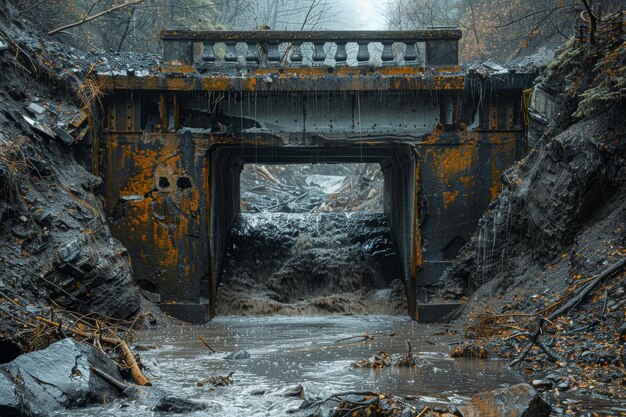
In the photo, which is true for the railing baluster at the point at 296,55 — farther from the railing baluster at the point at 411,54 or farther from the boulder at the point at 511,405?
the boulder at the point at 511,405

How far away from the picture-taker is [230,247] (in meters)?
16.2

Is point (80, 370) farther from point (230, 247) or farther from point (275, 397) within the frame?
point (230, 247)

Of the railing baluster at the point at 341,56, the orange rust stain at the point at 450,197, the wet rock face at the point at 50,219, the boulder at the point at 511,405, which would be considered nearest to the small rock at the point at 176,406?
the boulder at the point at 511,405

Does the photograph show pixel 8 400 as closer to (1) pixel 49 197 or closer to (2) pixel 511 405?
(2) pixel 511 405

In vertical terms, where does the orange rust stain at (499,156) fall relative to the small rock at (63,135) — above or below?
below

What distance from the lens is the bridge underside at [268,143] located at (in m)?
12.6

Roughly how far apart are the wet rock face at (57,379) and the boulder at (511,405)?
2.94 m

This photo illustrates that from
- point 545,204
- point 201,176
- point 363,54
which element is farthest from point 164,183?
point 545,204

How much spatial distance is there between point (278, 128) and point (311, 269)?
409 cm

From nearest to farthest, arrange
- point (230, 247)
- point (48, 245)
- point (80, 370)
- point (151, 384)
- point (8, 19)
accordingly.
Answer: point (80, 370) → point (151, 384) → point (48, 245) → point (8, 19) → point (230, 247)

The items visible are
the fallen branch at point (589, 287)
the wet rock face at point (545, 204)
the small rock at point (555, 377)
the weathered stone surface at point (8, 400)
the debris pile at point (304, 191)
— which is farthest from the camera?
the debris pile at point (304, 191)

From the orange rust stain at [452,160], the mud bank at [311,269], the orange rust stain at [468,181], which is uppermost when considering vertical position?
the orange rust stain at [452,160]

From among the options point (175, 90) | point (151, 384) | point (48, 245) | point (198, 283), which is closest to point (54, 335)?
point (151, 384)

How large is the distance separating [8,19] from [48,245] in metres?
4.99
